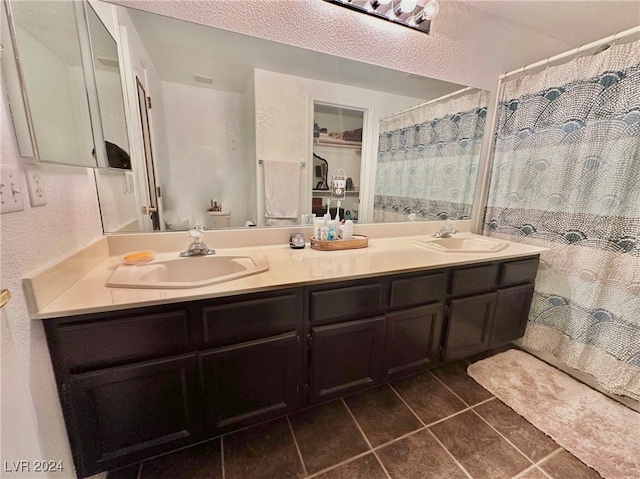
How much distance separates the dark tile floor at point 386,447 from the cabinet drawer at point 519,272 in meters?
0.71

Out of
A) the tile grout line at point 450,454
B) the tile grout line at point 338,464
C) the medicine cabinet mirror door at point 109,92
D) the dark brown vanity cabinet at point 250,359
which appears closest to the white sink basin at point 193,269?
the dark brown vanity cabinet at point 250,359

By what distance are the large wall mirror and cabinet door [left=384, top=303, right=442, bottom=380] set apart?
735 millimetres

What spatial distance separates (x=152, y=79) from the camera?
1222mm

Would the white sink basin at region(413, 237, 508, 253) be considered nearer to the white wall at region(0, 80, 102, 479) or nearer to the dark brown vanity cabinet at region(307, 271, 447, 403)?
the dark brown vanity cabinet at region(307, 271, 447, 403)

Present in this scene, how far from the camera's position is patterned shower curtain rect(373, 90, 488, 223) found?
6.00 ft

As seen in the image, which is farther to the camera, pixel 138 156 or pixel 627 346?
pixel 627 346

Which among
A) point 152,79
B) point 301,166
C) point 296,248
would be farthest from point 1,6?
point 296,248

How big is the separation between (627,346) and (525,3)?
2.11 metres

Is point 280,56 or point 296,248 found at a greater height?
point 280,56

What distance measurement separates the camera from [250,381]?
3.49ft

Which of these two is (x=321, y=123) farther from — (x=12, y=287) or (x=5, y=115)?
(x=12, y=287)

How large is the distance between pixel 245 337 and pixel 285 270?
1.03 feet

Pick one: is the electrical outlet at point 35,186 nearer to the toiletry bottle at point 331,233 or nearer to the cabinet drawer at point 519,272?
the toiletry bottle at point 331,233

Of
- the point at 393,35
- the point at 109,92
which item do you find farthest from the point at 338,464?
the point at 393,35
